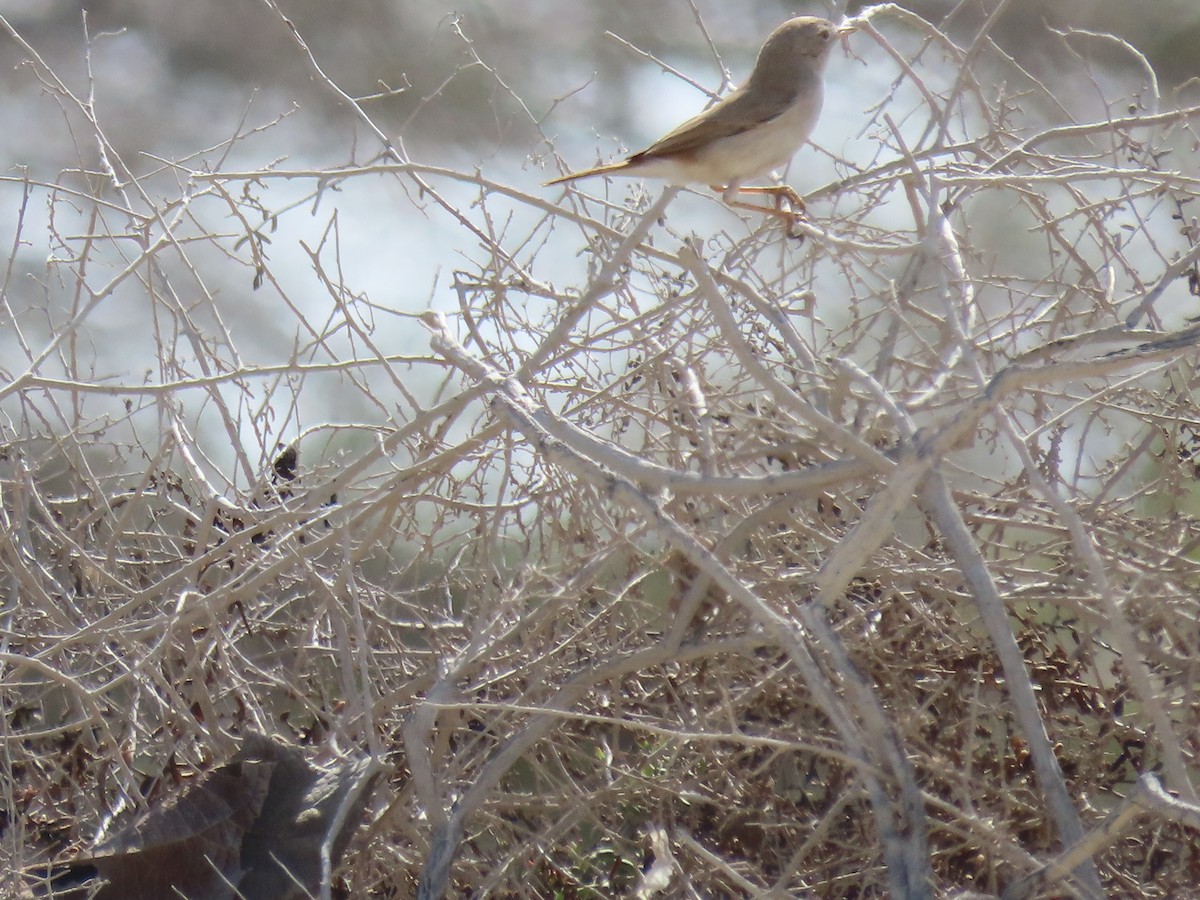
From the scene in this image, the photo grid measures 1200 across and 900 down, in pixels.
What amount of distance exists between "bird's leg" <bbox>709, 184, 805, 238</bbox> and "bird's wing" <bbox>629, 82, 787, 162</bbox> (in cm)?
16

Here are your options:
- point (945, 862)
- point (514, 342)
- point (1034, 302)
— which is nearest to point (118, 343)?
point (514, 342)

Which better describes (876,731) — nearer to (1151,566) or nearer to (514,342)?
(1151,566)

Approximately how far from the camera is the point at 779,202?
393cm

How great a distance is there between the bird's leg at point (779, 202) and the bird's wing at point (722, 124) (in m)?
0.16

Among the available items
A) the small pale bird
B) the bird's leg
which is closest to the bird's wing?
the small pale bird

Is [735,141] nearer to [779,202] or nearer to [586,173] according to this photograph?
[779,202]

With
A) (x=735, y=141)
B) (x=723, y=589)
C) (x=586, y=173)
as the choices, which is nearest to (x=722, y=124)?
(x=735, y=141)

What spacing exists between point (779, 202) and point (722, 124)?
0.37 metres

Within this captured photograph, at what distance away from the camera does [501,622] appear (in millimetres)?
3244

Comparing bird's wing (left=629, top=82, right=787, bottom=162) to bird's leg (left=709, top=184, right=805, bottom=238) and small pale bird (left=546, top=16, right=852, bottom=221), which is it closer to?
small pale bird (left=546, top=16, right=852, bottom=221)

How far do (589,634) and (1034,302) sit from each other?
1408 millimetres

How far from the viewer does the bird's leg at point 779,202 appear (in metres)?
3.47

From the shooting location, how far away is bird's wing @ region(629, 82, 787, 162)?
163 inches

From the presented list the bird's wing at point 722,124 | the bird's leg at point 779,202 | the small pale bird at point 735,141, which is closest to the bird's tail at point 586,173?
the small pale bird at point 735,141
